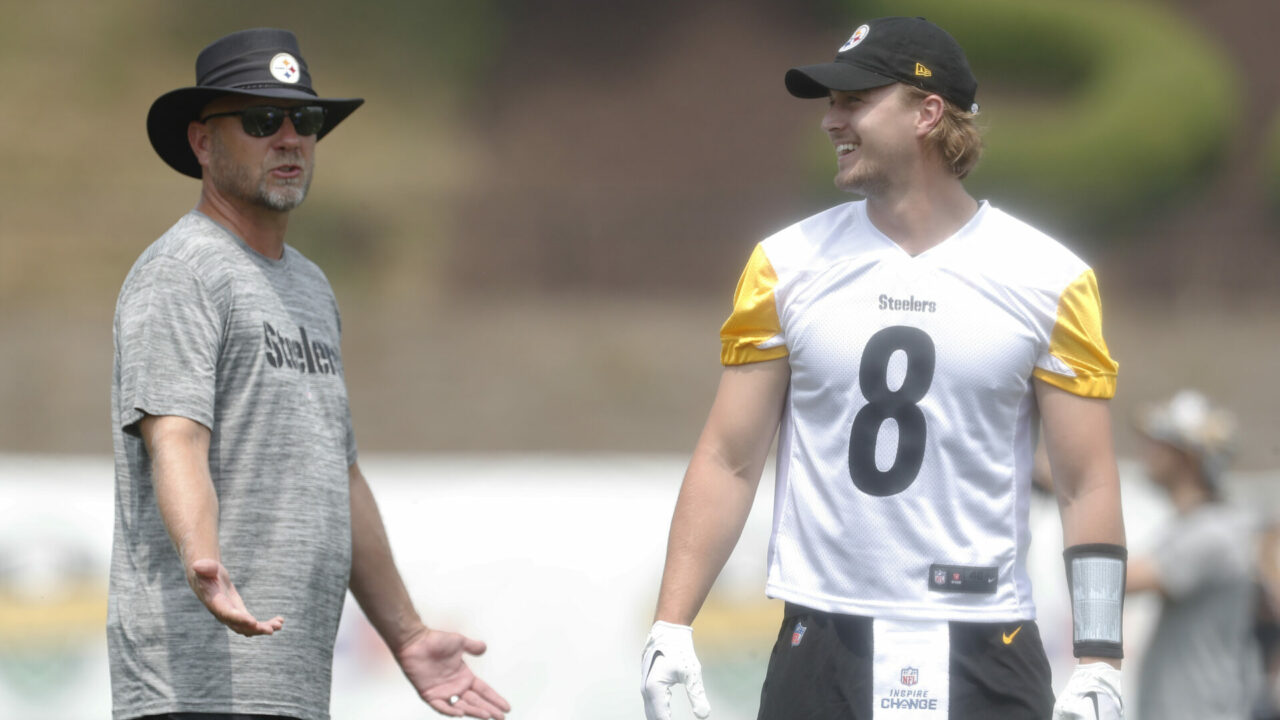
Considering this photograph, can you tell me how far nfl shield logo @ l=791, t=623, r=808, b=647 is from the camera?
3.32 meters

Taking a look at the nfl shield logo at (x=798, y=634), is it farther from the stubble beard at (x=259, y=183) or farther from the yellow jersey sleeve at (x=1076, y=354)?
the stubble beard at (x=259, y=183)

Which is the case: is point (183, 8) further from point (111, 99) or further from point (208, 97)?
point (208, 97)

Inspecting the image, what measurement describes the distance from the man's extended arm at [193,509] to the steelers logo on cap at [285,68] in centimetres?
87

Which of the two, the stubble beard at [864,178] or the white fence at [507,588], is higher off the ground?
the stubble beard at [864,178]

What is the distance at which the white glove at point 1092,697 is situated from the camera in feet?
10.4

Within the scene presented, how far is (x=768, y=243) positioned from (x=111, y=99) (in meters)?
19.8

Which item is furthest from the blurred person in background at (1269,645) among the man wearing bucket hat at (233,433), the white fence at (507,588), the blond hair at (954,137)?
the man wearing bucket hat at (233,433)

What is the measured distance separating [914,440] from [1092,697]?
63cm

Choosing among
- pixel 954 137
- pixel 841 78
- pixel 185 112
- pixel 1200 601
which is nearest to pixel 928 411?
pixel 954 137

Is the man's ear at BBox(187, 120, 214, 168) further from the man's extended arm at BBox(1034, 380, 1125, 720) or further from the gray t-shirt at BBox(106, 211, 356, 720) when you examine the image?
the man's extended arm at BBox(1034, 380, 1125, 720)

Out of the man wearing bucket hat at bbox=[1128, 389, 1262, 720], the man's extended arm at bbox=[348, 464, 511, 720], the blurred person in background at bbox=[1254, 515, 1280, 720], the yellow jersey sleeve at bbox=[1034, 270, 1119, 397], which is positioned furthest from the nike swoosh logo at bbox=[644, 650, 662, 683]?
the blurred person in background at bbox=[1254, 515, 1280, 720]

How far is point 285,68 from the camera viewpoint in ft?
11.8

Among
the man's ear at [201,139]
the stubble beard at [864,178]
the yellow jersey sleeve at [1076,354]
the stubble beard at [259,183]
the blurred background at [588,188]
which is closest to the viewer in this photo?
the yellow jersey sleeve at [1076,354]

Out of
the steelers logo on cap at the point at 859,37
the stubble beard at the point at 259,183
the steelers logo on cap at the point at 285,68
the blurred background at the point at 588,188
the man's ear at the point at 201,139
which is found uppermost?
the blurred background at the point at 588,188
